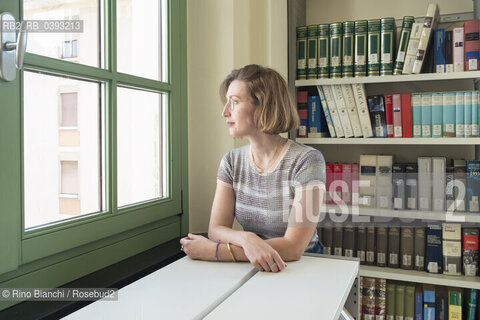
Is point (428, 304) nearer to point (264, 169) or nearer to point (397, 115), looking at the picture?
point (397, 115)

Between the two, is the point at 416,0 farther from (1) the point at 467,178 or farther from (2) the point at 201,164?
(2) the point at 201,164

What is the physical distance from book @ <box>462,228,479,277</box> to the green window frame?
1294 mm

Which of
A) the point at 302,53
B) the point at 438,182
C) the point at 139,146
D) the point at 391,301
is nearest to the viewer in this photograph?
the point at 139,146

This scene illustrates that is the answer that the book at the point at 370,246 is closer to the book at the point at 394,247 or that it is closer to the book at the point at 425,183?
the book at the point at 394,247

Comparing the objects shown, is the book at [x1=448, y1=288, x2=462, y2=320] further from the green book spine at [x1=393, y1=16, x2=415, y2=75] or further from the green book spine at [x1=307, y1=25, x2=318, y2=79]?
the green book spine at [x1=307, y1=25, x2=318, y2=79]

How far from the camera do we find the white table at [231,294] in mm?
844

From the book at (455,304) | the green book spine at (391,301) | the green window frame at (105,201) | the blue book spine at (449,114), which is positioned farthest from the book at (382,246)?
the green window frame at (105,201)

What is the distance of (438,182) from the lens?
6.28ft

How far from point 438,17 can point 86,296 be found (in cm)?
193

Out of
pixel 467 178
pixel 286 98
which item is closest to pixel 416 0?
pixel 467 178

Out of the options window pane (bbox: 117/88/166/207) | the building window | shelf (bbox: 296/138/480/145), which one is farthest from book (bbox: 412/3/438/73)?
the building window

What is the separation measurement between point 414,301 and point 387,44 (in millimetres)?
1252

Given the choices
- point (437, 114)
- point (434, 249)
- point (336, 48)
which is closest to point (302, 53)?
point (336, 48)

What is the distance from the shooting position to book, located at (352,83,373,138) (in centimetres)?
201
